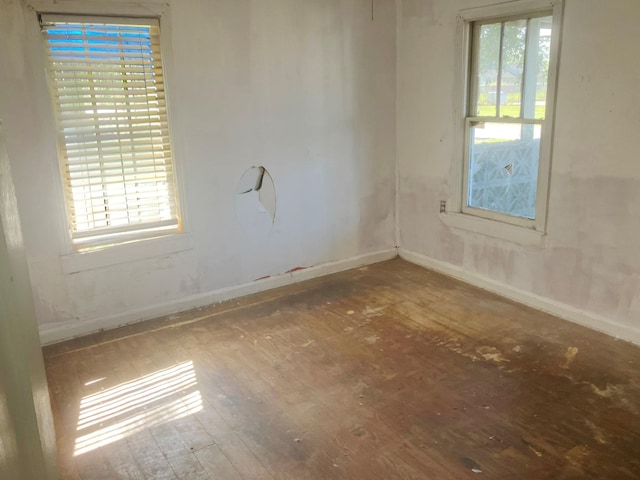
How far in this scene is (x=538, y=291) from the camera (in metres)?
3.94

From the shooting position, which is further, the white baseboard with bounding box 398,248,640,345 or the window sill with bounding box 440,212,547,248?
the window sill with bounding box 440,212,547,248

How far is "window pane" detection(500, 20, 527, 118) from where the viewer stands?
3.81m

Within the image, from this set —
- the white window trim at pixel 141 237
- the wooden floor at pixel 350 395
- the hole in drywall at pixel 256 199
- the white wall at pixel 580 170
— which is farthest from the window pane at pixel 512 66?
the white window trim at pixel 141 237

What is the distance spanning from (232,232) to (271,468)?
2.21m

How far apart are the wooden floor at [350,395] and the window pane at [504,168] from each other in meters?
0.80

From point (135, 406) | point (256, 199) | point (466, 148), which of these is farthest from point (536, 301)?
point (135, 406)

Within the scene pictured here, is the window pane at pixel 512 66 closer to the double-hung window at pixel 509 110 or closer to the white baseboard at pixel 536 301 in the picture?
the double-hung window at pixel 509 110

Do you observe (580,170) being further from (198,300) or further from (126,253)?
(126,253)

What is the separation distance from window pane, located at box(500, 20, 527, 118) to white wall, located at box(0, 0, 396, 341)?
1.15m

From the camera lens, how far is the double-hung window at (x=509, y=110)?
12.1 ft

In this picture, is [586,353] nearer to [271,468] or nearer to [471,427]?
[471,427]

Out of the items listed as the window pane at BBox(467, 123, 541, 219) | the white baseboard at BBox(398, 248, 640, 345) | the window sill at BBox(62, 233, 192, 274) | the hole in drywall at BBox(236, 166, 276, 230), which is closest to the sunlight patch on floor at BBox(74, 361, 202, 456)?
the window sill at BBox(62, 233, 192, 274)

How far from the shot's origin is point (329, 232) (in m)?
4.76

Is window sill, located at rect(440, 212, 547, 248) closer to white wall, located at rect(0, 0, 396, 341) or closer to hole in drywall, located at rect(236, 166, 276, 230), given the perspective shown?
white wall, located at rect(0, 0, 396, 341)
